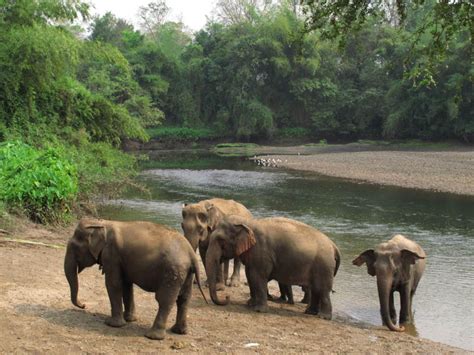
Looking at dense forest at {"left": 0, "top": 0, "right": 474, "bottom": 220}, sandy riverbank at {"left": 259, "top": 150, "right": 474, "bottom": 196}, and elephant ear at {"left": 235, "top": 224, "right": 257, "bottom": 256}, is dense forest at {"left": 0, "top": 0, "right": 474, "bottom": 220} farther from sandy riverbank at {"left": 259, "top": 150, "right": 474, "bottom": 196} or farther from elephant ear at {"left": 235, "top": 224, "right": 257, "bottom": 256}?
elephant ear at {"left": 235, "top": 224, "right": 257, "bottom": 256}

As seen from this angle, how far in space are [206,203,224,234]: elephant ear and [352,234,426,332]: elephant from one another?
2384mm

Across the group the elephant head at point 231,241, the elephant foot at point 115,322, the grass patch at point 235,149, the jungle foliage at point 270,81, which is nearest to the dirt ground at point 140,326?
the elephant foot at point 115,322

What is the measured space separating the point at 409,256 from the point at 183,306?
4.14 metres

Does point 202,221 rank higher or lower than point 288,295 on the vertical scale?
higher

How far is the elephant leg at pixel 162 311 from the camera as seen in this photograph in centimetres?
746

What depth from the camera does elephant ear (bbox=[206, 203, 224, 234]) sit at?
10.8 metres

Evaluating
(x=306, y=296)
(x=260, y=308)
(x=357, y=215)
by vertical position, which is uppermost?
(x=260, y=308)

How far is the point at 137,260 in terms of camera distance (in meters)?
7.60

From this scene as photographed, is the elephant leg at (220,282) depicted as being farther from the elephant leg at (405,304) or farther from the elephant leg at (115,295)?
the elephant leg at (115,295)

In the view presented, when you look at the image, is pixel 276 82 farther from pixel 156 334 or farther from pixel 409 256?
pixel 156 334

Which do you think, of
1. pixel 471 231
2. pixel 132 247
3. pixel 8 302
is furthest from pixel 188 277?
pixel 471 231

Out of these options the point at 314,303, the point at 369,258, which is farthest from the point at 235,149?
the point at 314,303

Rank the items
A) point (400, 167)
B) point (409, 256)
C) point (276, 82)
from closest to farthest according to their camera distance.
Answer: point (409, 256) < point (400, 167) < point (276, 82)

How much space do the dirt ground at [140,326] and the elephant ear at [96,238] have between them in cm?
88
